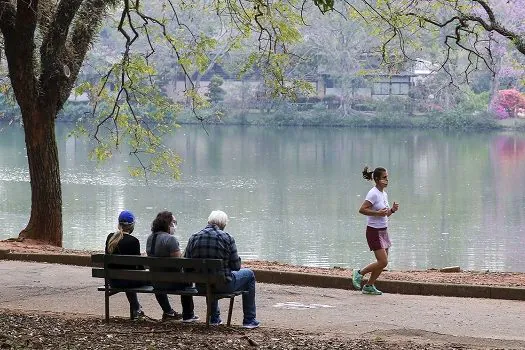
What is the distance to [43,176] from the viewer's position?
16.9 metres

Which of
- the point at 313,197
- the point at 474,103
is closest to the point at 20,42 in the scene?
the point at 313,197

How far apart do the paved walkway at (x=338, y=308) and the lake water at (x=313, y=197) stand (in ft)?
37.3

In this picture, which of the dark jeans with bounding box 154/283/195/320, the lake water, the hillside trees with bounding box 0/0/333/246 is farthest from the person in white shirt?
the lake water

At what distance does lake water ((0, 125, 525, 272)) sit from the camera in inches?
1012

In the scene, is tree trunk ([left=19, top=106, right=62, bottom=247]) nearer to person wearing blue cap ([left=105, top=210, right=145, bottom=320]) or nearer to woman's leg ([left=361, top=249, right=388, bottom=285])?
woman's leg ([left=361, top=249, right=388, bottom=285])

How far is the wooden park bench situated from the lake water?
14206mm

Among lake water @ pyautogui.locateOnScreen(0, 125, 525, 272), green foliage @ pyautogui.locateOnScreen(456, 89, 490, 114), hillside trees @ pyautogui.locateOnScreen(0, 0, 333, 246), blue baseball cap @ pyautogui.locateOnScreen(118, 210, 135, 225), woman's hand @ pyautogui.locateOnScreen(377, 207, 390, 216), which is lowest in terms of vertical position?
lake water @ pyautogui.locateOnScreen(0, 125, 525, 272)

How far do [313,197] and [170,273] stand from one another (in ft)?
93.6

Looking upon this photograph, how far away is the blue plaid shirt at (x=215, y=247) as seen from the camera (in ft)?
28.5

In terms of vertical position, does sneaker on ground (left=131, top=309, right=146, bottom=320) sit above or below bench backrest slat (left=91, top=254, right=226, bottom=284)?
below

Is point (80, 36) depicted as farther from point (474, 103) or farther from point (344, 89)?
point (344, 89)

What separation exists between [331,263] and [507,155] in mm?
35348

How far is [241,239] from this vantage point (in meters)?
26.6

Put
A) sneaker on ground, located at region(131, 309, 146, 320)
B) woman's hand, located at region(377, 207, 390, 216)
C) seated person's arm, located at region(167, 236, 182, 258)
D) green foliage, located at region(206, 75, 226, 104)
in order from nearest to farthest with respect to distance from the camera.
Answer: seated person's arm, located at region(167, 236, 182, 258) → sneaker on ground, located at region(131, 309, 146, 320) → woman's hand, located at region(377, 207, 390, 216) → green foliage, located at region(206, 75, 226, 104)
